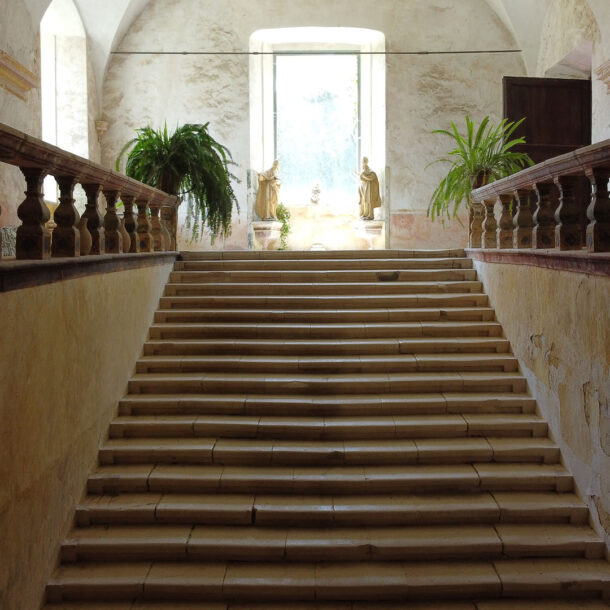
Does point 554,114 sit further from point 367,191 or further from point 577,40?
point 367,191

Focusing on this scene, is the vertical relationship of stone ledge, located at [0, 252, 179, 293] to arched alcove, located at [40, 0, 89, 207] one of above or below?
below

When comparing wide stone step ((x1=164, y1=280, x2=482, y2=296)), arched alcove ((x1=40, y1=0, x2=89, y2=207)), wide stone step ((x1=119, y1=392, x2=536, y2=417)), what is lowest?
wide stone step ((x1=119, y1=392, x2=536, y2=417))

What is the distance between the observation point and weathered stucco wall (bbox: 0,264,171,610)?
319 centimetres

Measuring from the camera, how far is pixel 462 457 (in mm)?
4562

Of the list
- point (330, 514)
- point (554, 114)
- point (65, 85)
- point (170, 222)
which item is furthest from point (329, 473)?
point (65, 85)

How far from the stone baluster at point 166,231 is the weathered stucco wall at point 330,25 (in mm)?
3839

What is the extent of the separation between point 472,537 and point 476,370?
1.68 meters

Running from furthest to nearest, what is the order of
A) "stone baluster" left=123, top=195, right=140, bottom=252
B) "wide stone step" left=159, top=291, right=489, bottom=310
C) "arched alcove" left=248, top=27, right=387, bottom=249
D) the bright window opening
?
the bright window opening, "arched alcove" left=248, top=27, right=387, bottom=249, "wide stone step" left=159, top=291, right=489, bottom=310, "stone baluster" left=123, top=195, right=140, bottom=252

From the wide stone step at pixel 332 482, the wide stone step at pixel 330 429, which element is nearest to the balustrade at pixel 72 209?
the wide stone step at pixel 330 429

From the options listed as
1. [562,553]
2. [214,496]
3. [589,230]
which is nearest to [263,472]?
[214,496]

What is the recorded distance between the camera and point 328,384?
17.0ft

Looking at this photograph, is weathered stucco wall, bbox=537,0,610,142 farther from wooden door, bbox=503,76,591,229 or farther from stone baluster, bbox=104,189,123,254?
stone baluster, bbox=104,189,123,254

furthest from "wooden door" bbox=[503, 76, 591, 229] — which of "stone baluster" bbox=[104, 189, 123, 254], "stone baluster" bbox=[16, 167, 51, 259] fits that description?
"stone baluster" bbox=[16, 167, 51, 259]

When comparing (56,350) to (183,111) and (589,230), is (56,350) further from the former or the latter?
(183,111)
